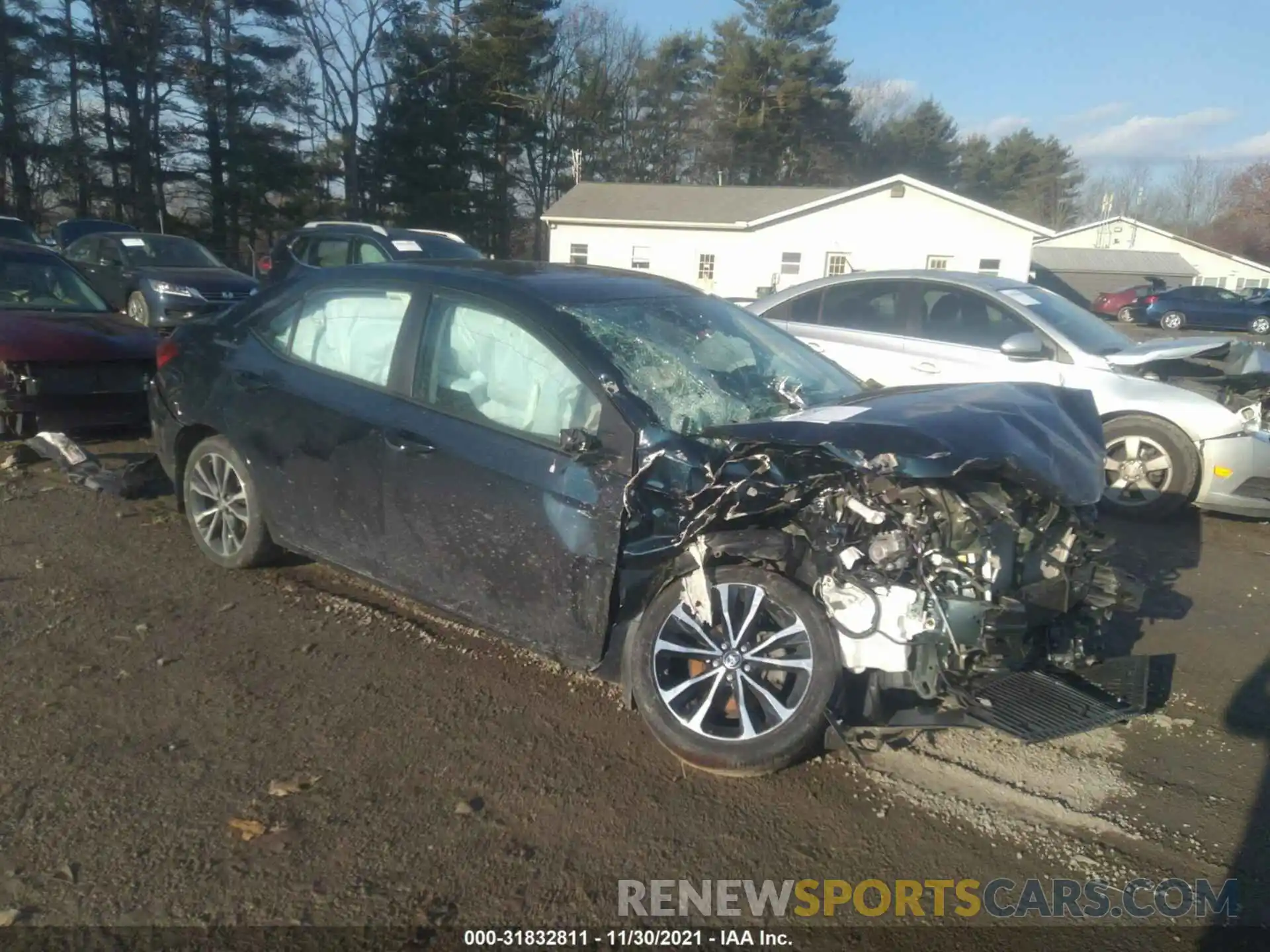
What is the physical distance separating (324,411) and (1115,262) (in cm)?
6283

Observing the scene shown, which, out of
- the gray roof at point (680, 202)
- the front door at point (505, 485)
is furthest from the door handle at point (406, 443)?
the gray roof at point (680, 202)

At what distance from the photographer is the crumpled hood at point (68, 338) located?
697 centimetres

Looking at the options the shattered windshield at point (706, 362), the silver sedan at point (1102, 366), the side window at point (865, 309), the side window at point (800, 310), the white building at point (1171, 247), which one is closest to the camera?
the shattered windshield at point (706, 362)

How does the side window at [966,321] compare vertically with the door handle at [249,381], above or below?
above

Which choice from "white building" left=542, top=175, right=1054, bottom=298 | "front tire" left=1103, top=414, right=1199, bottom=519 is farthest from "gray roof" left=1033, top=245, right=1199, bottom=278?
"front tire" left=1103, top=414, right=1199, bottom=519

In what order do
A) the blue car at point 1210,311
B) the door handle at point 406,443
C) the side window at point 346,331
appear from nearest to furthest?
the door handle at point 406,443
the side window at point 346,331
the blue car at point 1210,311

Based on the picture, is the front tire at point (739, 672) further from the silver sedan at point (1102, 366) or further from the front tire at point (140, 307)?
the front tire at point (140, 307)

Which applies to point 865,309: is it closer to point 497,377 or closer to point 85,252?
point 497,377

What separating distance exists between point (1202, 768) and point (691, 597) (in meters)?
1.99

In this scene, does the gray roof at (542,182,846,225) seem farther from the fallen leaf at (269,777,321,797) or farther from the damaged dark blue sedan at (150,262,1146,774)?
the fallen leaf at (269,777,321,797)

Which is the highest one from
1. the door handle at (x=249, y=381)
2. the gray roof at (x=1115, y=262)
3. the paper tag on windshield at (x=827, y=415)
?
the gray roof at (x=1115, y=262)

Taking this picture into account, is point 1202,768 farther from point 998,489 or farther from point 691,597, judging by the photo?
point 691,597

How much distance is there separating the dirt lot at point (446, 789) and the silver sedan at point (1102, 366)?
7.17ft

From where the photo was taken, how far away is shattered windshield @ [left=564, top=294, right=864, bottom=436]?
398 centimetres
